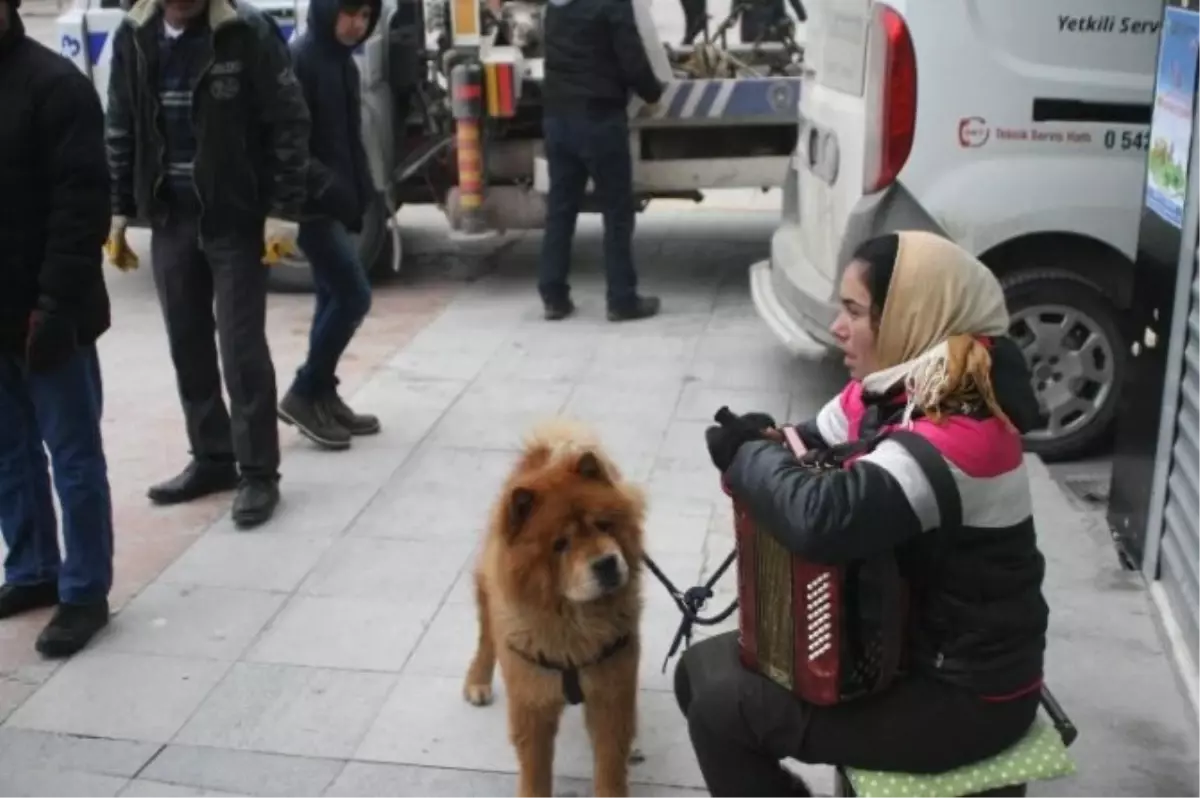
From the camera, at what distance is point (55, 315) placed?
12.8ft

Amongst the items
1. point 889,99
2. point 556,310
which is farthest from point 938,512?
point 556,310

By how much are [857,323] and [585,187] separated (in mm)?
5480

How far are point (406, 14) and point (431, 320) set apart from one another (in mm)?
2033

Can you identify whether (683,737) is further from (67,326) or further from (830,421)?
(67,326)

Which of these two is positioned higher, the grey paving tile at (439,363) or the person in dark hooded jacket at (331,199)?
the person in dark hooded jacket at (331,199)

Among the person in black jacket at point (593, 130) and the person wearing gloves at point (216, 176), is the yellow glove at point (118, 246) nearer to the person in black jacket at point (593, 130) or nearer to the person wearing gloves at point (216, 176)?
the person wearing gloves at point (216, 176)

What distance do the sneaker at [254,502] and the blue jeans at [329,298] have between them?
779 millimetres

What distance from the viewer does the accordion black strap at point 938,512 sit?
2361 mm

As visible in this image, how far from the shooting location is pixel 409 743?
3.64m

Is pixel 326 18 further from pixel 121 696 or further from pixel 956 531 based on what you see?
pixel 956 531

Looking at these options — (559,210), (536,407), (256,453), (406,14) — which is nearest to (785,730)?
(256,453)

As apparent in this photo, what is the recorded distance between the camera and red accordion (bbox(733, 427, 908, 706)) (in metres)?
2.44

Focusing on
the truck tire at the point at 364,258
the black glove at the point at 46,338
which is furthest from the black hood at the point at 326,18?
the truck tire at the point at 364,258

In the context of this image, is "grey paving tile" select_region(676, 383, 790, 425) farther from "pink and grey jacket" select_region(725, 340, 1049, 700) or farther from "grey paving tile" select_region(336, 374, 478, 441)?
"pink and grey jacket" select_region(725, 340, 1049, 700)
